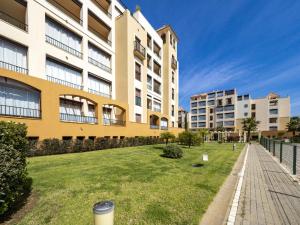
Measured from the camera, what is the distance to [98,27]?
2512 centimetres

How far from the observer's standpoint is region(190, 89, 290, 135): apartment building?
6912 cm

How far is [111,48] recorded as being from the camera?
25.8 metres

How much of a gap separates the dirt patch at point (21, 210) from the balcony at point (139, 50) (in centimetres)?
2526

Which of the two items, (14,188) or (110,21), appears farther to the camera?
(110,21)

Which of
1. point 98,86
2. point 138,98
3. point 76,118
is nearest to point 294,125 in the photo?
point 138,98

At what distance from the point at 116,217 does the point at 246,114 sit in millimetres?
79962

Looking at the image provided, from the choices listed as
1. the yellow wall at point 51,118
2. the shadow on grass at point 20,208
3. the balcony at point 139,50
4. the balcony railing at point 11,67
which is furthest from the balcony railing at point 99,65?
the shadow on grass at point 20,208

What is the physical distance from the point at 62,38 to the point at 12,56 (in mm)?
5879

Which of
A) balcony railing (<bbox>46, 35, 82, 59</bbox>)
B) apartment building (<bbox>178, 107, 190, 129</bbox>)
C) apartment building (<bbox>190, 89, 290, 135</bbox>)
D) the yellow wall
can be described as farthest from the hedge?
apartment building (<bbox>190, 89, 290, 135</bbox>)

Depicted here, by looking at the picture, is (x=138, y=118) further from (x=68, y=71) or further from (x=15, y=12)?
(x=15, y=12)

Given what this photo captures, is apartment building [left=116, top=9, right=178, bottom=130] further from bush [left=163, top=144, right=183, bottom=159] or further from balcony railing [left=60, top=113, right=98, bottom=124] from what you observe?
bush [left=163, top=144, right=183, bottom=159]

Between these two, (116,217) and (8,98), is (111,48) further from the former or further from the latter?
(116,217)

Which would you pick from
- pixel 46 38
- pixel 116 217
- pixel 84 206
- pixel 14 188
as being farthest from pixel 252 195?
pixel 46 38

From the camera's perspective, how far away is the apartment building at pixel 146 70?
25.9 meters
